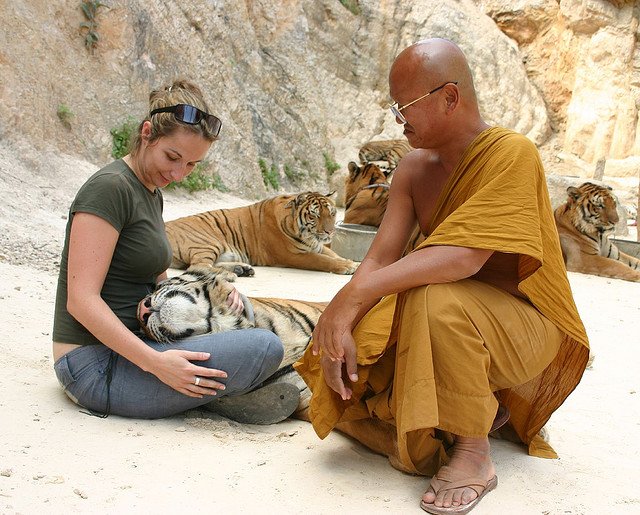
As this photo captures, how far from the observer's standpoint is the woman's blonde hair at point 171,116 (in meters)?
2.58

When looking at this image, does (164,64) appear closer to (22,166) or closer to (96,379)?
(22,166)

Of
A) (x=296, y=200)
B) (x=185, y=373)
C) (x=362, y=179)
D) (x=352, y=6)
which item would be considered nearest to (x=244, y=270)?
(x=296, y=200)

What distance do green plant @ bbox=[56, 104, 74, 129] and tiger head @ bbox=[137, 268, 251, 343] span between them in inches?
239

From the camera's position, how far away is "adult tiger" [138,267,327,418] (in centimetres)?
264

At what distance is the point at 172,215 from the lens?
8.26 m

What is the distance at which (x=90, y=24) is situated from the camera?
29.1ft

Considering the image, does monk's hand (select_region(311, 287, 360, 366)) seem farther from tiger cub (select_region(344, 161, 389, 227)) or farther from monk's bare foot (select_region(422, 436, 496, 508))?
tiger cub (select_region(344, 161, 389, 227))

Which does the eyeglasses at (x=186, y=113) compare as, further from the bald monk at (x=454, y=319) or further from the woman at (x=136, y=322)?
the bald monk at (x=454, y=319)

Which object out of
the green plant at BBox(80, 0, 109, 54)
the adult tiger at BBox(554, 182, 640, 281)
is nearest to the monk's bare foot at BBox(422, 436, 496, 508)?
the adult tiger at BBox(554, 182, 640, 281)

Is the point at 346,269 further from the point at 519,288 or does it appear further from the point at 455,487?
the point at 455,487

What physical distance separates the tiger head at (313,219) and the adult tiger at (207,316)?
148 inches

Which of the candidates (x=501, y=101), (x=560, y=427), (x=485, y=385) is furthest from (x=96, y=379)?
(x=501, y=101)

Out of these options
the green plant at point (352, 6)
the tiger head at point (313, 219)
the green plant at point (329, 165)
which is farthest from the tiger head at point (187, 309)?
the green plant at point (352, 6)

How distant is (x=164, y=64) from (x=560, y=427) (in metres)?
8.54
